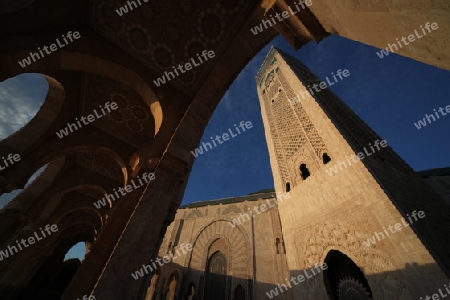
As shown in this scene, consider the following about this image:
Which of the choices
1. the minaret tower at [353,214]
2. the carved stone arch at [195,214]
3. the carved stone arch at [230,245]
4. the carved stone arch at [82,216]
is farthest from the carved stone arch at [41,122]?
the carved stone arch at [195,214]

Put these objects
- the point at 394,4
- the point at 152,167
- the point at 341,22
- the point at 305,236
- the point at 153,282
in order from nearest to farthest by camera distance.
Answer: the point at 394,4, the point at 341,22, the point at 152,167, the point at 305,236, the point at 153,282

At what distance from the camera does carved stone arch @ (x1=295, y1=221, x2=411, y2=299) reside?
166 inches

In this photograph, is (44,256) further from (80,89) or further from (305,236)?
(305,236)

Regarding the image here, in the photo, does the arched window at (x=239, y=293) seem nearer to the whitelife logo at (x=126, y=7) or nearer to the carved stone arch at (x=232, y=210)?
the carved stone arch at (x=232, y=210)

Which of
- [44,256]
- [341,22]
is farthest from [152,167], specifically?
[44,256]

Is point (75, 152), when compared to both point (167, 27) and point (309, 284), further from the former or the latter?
point (309, 284)

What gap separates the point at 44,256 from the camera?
788 cm

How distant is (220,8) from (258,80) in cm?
1318

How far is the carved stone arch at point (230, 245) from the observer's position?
445 inches

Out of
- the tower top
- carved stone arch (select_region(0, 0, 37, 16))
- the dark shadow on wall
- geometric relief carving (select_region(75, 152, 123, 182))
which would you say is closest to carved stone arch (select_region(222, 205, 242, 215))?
the dark shadow on wall

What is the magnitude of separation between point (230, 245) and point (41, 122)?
1097 centimetres

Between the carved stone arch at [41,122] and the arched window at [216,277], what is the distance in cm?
1088

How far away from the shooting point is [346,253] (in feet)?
17.3

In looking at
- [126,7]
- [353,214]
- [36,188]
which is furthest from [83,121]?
[353,214]
